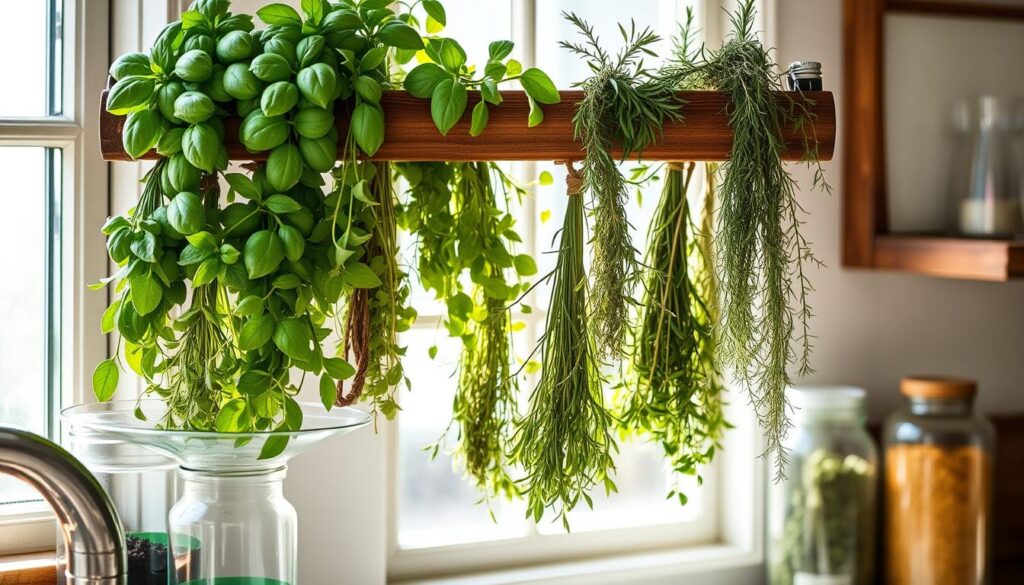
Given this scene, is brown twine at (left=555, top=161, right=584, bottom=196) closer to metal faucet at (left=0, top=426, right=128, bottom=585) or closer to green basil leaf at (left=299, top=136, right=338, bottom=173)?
green basil leaf at (left=299, top=136, right=338, bottom=173)

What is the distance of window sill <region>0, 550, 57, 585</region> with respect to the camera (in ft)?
3.72

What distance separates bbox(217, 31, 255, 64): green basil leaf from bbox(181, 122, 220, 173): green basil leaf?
2.3 inches

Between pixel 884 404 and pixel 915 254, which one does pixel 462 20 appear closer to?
pixel 915 254

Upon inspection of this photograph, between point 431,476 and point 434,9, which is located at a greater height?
point 434,9

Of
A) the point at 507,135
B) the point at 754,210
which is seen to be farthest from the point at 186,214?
the point at 754,210

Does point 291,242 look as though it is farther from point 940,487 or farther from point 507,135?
point 940,487

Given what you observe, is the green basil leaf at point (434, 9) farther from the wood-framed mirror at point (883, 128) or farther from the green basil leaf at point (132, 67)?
the wood-framed mirror at point (883, 128)

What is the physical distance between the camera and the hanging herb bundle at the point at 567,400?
80 centimetres

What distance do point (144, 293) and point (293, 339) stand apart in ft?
0.38

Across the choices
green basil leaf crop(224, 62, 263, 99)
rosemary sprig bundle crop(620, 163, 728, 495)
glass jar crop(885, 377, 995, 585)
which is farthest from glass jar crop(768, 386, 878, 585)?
green basil leaf crop(224, 62, 263, 99)

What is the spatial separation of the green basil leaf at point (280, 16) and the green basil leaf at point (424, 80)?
3.8 inches

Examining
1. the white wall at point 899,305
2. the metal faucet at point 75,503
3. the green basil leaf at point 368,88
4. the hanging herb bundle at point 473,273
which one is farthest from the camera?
the white wall at point 899,305

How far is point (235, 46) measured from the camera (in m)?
0.73

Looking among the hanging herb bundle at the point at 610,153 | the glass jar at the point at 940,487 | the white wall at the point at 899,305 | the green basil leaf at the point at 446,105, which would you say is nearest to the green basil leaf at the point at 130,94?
the green basil leaf at the point at 446,105
